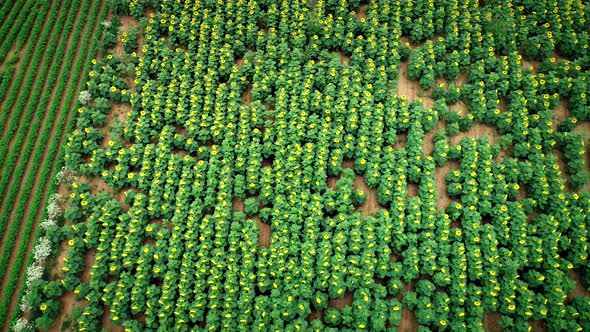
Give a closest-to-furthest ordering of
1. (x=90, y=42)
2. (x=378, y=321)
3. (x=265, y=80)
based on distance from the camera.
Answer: (x=378, y=321) → (x=265, y=80) → (x=90, y=42)

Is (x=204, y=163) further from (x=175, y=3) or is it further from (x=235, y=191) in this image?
(x=175, y=3)

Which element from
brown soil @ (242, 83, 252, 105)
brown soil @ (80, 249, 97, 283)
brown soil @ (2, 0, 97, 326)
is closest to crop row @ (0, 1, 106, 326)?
brown soil @ (2, 0, 97, 326)

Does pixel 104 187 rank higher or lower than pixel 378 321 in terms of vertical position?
higher

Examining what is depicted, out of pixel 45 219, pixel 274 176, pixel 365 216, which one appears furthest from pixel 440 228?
pixel 45 219

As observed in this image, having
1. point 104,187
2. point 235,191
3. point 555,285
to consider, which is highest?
point 104,187

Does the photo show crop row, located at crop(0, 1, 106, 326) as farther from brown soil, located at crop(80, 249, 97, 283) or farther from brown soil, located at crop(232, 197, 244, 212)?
brown soil, located at crop(232, 197, 244, 212)

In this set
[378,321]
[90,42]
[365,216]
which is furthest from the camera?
[90,42]

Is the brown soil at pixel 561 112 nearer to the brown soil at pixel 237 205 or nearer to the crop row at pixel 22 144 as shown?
the brown soil at pixel 237 205

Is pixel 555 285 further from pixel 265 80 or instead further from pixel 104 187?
pixel 104 187

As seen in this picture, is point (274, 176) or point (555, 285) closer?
point (555, 285)
